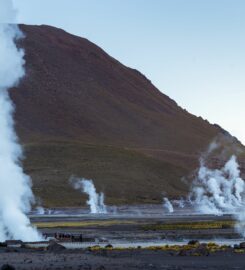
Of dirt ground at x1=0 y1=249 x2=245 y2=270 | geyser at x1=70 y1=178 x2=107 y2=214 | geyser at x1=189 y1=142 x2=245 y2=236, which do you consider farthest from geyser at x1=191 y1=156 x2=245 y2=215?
dirt ground at x1=0 y1=249 x2=245 y2=270

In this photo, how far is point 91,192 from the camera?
161 m

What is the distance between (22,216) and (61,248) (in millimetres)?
13255

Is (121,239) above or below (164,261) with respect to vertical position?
above

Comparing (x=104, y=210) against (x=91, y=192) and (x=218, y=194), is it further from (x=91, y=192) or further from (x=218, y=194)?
(x=218, y=194)

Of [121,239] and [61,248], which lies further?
[121,239]

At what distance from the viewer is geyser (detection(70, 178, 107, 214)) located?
145075mm

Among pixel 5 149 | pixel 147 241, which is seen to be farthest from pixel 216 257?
pixel 5 149

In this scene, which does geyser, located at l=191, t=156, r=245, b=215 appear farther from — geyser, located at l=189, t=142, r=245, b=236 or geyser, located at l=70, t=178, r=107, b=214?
geyser, located at l=70, t=178, r=107, b=214

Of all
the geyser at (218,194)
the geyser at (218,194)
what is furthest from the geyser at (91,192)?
the geyser at (218,194)

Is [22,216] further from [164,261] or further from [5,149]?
[164,261]

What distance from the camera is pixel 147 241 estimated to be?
54625 mm

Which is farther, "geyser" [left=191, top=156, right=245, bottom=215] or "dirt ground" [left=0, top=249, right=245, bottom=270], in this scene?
"geyser" [left=191, top=156, right=245, bottom=215]

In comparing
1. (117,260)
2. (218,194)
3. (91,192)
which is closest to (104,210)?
(91,192)

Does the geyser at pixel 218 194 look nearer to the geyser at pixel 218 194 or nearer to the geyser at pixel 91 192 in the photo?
the geyser at pixel 218 194
